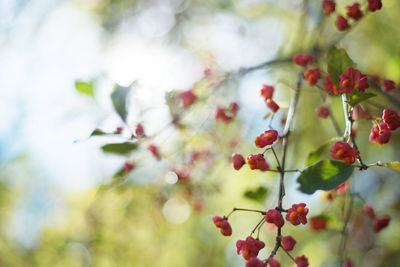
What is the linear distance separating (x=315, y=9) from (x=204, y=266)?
69.5 inches

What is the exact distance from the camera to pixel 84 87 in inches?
40.6

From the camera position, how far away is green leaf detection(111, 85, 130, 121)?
3.05 ft

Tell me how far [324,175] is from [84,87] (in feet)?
2.32

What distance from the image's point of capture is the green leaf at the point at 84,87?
3.36ft

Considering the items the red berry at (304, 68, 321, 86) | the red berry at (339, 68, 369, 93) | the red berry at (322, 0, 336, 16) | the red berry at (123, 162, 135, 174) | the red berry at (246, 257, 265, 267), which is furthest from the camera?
the red berry at (123, 162, 135, 174)

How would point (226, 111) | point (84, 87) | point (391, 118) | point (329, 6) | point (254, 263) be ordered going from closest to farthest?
point (254, 263), point (391, 118), point (329, 6), point (84, 87), point (226, 111)

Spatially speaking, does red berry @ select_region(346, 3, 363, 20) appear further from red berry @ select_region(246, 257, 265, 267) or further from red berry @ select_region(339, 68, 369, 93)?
red berry @ select_region(246, 257, 265, 267)

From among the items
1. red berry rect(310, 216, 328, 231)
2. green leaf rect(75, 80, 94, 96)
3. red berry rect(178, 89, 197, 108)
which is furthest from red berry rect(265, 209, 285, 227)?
green leaf rect(75, 80, 94, 96)

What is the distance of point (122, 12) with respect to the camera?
78.7 inches

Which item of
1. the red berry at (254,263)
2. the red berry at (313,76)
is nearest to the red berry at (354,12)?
the red berry at (313,76)

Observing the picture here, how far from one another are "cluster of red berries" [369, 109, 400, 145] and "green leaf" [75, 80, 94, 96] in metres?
0.75

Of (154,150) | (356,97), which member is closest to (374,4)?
(356,97)

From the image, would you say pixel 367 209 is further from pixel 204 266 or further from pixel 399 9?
pixel 204 266

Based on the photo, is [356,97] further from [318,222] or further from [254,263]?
[318,222]
